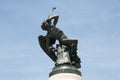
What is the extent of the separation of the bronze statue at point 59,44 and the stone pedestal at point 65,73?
594 millimetres

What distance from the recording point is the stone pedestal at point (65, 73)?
70.0ft

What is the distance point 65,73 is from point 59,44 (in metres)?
1.83

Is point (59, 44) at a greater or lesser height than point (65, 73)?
greater

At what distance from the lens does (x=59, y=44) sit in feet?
74.5

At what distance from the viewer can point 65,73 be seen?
21391 mm

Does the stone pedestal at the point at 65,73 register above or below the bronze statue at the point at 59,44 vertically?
below

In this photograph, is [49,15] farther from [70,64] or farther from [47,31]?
[70,64]

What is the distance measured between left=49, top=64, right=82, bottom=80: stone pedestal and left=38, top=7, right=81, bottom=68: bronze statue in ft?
1.95

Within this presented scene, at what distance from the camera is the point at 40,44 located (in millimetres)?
23156

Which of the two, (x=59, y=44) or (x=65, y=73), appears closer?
(x=65, y=73)

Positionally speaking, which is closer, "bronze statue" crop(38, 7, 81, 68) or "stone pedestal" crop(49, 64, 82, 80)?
"stone pedestal" crop(49, 64, 82, 80)

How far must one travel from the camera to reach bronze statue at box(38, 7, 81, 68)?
22384 mm

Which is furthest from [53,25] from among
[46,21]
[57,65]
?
[57,65]

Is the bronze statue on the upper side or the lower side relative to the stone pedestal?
upper
